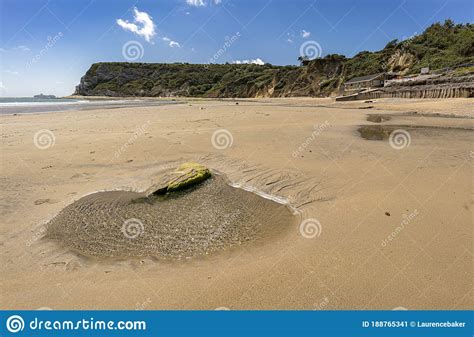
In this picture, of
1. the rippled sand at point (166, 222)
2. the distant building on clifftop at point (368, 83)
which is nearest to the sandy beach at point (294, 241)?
the rippled sand at point (166, 222)

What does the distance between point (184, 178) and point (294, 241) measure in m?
2.82

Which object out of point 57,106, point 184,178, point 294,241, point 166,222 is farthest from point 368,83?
point 166,222

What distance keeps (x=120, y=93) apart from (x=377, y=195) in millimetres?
131649

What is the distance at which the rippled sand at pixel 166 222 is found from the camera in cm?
375

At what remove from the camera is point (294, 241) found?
12.1 ft

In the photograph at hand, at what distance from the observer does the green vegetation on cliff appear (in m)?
57.7

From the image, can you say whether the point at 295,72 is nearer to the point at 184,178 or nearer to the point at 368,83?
the point at 368,83

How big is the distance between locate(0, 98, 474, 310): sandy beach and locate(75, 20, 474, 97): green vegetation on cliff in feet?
162

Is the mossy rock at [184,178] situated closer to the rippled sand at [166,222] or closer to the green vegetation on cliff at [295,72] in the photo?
the rippled sand at [166,222]

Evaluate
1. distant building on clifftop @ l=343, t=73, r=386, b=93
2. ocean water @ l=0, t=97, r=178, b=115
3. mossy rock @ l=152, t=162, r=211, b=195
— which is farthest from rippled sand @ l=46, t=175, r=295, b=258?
distant building on clifftop @ l=343, t=73, r=386, b=93

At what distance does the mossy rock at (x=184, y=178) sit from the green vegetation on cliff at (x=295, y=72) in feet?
169

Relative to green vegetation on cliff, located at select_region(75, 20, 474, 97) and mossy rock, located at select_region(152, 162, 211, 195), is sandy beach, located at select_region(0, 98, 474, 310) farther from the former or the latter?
green vegetation on cliff, located at select_region(75, 20, 474, 97)
